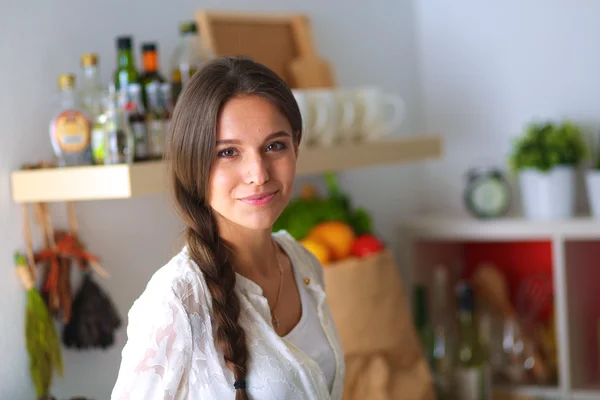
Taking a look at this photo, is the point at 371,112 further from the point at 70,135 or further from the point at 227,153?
the point at 227,153

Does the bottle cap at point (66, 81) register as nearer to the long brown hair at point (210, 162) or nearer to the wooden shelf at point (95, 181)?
the wooden shelf at point (95, 181)

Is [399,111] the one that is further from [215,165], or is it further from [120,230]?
[215,165]

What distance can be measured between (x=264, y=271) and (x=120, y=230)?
1.88 ft

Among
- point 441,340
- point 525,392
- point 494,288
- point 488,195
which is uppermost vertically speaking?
point 488,195

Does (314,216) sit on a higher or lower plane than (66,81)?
lower

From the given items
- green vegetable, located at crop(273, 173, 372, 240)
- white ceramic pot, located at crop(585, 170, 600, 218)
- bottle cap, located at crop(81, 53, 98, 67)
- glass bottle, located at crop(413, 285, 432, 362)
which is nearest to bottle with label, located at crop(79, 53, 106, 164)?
bottle cap, located at crop(81, 53, 98, 67)

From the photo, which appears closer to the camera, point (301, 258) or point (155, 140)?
point (301, 258)

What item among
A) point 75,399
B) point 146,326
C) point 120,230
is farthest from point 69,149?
point 146,326

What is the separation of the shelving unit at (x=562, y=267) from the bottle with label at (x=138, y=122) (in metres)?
1.06

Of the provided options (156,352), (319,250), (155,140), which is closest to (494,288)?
(319,250)

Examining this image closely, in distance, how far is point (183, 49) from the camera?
5.81 ft

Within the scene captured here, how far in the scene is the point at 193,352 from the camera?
1087 millimetres

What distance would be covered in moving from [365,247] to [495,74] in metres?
0.82

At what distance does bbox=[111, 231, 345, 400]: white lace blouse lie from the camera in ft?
3.44
